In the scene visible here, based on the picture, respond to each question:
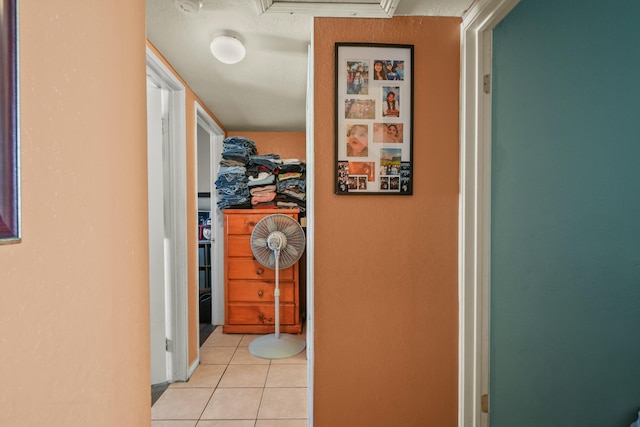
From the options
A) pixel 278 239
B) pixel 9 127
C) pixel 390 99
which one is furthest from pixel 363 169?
pixel 278 239

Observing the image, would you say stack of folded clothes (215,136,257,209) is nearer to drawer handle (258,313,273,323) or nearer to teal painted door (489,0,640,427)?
drawer handle (258,313,273,323)

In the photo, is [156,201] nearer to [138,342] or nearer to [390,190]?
[138,342]

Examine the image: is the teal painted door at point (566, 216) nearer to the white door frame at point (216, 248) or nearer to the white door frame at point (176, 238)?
the white door frame at point (176, 238)

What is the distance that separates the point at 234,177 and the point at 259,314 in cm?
140

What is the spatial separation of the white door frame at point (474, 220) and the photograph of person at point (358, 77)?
47cm

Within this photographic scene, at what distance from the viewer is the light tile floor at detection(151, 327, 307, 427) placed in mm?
1836

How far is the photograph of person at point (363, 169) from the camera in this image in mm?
1445

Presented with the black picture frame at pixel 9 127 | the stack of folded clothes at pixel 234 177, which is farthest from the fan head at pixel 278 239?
the black picture frame at pixel 9 127

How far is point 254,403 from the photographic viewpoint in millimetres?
1982

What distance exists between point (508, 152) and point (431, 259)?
2.07 feet

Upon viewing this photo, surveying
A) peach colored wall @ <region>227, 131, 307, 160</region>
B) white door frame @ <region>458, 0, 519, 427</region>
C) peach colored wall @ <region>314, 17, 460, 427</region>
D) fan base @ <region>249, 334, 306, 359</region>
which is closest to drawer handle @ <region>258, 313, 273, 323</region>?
fan base @ <region>249, 334, 306, 359</region>

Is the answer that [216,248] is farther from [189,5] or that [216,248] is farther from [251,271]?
[189,5]

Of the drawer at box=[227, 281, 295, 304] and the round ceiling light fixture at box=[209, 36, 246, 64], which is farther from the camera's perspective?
the drawer at box=[227, 281, 295, 304]

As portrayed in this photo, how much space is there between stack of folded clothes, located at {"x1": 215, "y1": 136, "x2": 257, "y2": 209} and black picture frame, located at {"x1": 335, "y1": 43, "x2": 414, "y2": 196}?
1810 mm
